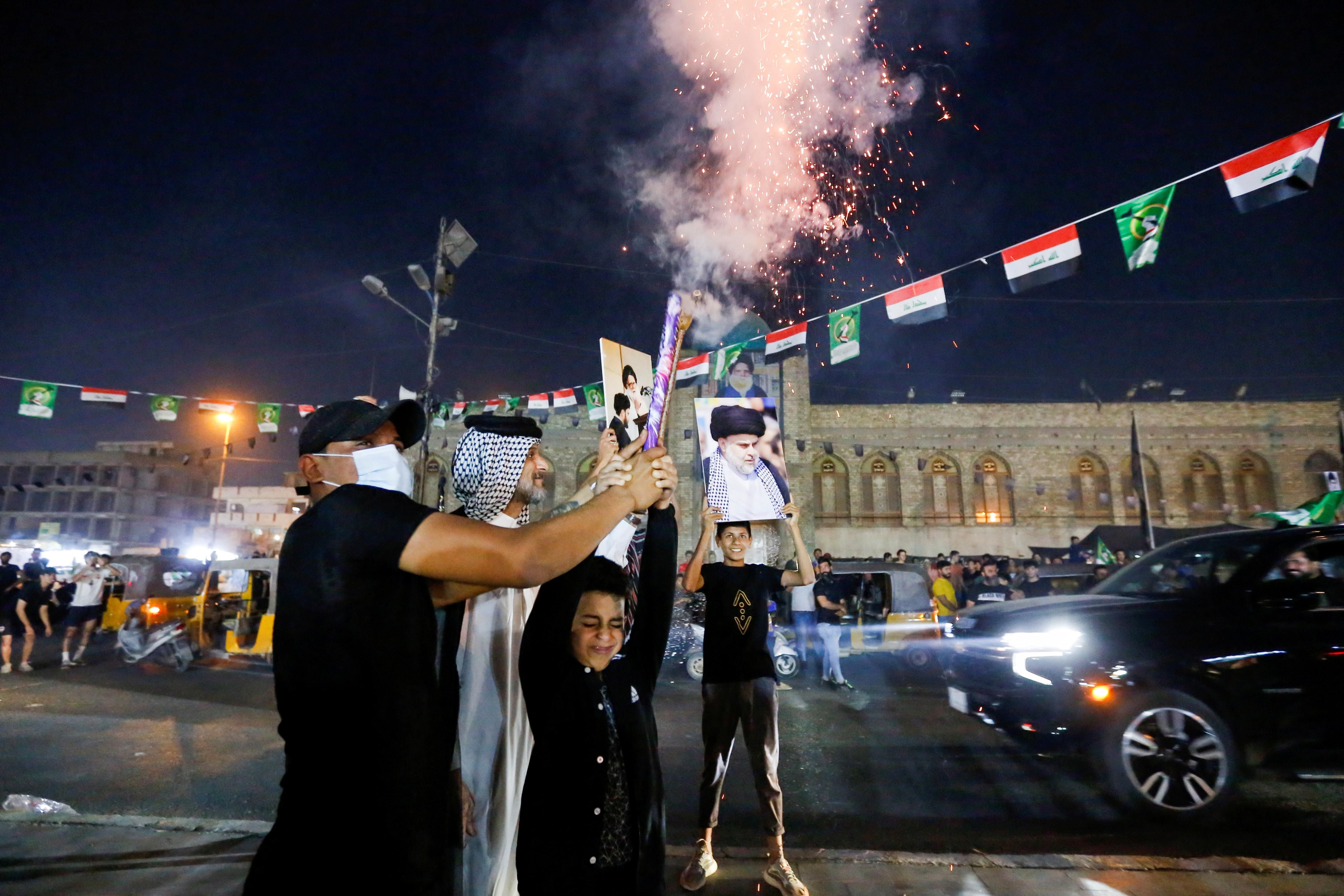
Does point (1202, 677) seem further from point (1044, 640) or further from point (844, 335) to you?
point (844, 335)

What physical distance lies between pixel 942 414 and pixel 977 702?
89.7ft

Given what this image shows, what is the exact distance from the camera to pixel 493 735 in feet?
8.09

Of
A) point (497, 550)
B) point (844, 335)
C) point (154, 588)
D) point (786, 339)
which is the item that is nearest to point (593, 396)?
point (786, 339)

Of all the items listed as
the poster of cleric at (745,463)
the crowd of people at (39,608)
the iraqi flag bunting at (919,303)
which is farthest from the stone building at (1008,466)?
the poster of cleric at (745,463)

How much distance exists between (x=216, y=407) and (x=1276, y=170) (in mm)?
20558

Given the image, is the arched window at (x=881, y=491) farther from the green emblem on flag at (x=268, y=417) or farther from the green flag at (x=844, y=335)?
the green emblem on flag at (x=268, y=417)

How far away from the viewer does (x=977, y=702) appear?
5938 millimetres

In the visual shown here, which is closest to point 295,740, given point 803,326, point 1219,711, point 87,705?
point 1219,711

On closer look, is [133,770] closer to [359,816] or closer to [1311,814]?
[359,816]

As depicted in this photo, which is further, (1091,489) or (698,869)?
(1091,489)

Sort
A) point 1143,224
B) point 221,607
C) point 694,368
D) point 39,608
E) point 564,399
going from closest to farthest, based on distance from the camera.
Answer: point 1143,224
point 39,608
point 694,368
point 221,607
point 564,399

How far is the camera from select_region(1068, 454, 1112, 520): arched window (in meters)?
30.2

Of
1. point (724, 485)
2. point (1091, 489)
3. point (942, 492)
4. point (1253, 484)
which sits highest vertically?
point (1253, 484)

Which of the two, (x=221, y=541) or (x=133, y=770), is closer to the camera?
(x=133, y=770)
